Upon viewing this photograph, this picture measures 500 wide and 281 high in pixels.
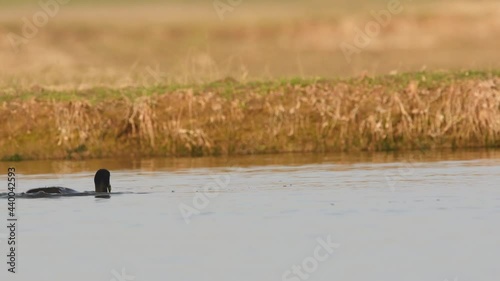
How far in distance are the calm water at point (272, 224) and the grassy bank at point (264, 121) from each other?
118 inches

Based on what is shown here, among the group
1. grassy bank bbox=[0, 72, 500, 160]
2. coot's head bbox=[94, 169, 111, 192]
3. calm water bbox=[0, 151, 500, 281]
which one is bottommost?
calm water bbox=[0, 151, 500, 281]

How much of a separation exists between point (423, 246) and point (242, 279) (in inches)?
94.0

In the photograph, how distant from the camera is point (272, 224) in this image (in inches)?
683

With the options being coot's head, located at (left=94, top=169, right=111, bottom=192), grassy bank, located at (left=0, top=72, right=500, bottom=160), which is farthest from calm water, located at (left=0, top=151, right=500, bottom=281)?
grassy bank, located at (left=0, top=72, right=500, bottom=160)

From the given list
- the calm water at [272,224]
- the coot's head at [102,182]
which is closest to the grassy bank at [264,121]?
the calm water at [272,224]

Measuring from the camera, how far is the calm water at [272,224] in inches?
567

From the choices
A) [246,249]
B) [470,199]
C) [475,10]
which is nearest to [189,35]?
[475,10]

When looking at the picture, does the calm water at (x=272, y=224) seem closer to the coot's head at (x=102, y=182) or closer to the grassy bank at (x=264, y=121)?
the coot's head at (x=102, y=182)

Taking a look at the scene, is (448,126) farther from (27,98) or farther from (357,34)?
(357,34)

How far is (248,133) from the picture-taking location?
95.5 feet

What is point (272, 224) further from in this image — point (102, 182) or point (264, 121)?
point (264, 121)

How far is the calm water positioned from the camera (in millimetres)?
14414

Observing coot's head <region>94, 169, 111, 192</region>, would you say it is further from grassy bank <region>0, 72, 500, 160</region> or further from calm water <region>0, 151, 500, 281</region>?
grassy bank <region>0, 72, 500, 160</region>

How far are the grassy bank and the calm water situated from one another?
118 inches
